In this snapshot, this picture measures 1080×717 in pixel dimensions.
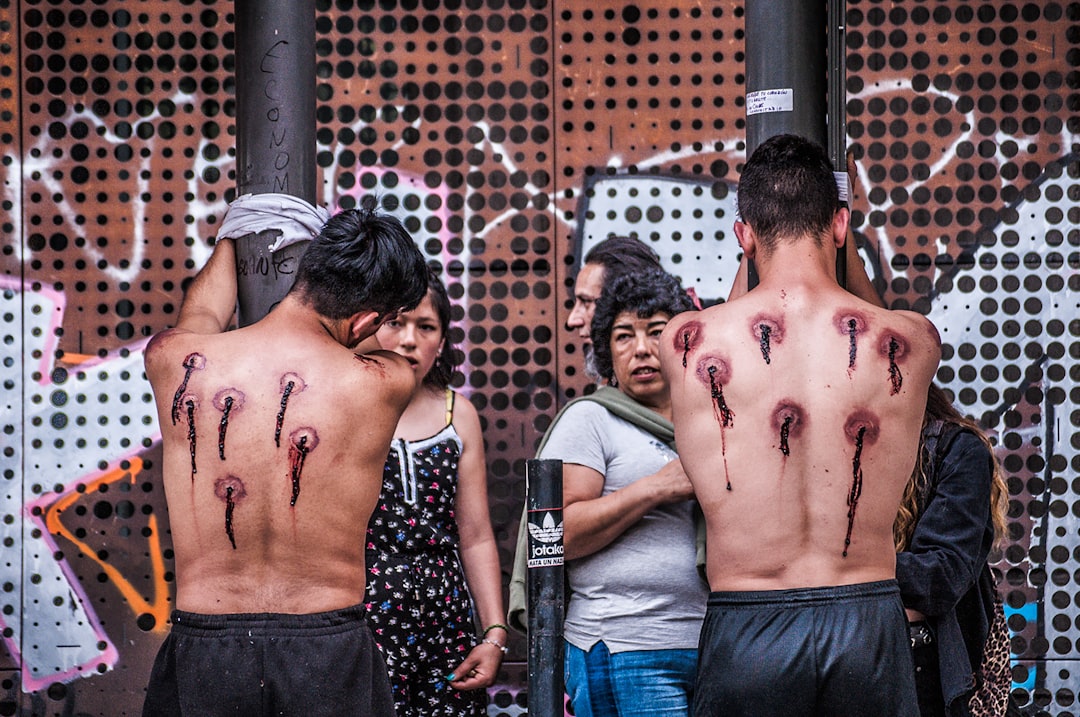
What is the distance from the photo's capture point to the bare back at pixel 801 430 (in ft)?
11.5

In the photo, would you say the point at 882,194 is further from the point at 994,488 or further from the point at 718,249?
the point at 994,488

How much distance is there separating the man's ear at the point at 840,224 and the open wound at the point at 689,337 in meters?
0.48

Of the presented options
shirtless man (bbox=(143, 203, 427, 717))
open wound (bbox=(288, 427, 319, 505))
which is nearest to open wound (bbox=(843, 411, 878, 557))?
shirtless man (bbox=(143, 203, 427, 717))

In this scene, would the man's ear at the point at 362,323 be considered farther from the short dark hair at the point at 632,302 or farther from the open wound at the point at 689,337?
the short dark hair at the point at 632,302

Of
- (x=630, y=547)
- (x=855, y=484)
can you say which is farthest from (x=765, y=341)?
(x=630, y=547)

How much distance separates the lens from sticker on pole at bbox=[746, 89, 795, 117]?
11.5ft

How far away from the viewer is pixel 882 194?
20.2 ft

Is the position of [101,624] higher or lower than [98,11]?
→ lower

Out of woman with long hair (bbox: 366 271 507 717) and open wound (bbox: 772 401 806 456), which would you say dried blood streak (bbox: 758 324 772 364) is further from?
woman with long hair (bbox: 366 271 507 717)

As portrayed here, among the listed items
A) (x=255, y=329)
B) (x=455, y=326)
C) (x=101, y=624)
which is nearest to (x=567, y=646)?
(x=255, y=329)

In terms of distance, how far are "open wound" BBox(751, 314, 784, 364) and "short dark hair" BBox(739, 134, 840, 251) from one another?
26cm

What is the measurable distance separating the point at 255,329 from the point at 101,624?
3.16 meters

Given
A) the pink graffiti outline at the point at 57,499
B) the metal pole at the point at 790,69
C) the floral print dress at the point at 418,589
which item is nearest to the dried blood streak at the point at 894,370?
the metal pole at the point at 790,69

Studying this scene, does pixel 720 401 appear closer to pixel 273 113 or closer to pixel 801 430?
pixel 801 430
